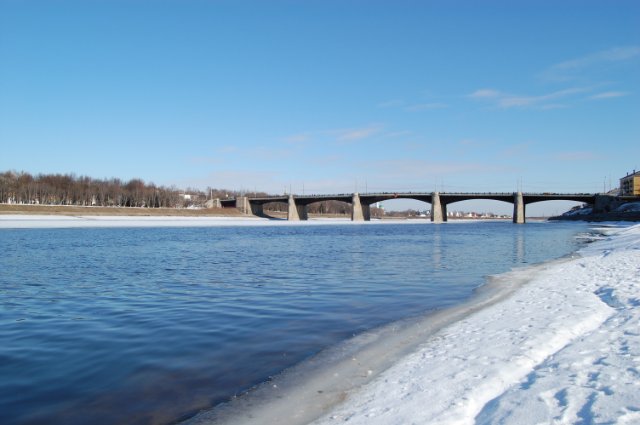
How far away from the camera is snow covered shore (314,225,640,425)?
5312mm

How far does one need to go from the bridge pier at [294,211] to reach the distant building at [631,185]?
114 meters

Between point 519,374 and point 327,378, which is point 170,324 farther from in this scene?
point 519,374

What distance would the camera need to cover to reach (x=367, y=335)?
10258 mm

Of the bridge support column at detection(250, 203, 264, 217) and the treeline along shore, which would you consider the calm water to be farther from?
the bridge support column at detection(250, 203, 264, 217)

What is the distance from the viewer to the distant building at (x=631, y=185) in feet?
552

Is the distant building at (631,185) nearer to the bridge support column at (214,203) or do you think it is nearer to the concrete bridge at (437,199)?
the concrete bridge at (437,199)

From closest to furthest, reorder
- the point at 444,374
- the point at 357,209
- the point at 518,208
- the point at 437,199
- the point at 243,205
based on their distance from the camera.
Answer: the point at 444,374 < the point at 518,208 < the point at 437,199 < the point at 357,209 < the point at 243,205

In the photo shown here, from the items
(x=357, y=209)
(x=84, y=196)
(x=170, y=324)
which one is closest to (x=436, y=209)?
(x=357, y=209)

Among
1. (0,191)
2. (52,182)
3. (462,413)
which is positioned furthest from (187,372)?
(52,182)

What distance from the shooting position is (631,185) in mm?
176750

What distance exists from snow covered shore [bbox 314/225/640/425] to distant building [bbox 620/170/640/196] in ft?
597

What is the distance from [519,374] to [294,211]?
508 ft

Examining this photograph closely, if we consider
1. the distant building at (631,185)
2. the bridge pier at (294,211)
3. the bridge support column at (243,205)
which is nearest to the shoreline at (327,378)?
the bridge pier at (294,211)

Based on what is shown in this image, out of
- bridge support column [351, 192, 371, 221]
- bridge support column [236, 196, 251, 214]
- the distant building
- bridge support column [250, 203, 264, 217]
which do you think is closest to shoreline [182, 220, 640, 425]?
bridge support column [351, 192, 371, 221]
